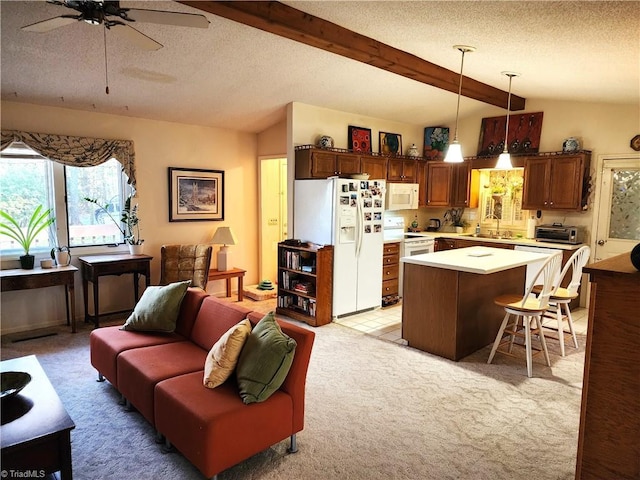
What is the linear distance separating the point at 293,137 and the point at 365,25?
6.32ft

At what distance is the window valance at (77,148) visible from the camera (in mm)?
4234

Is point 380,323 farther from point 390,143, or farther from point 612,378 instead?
point 612,378

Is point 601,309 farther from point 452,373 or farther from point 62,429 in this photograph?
point 62,429

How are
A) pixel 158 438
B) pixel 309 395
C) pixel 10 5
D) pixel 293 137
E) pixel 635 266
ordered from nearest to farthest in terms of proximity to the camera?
pixel 635 266, pixel 158 438, pixel 10 5, pixel 309 395, pixel 293 137

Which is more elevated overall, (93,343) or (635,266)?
(635,266)

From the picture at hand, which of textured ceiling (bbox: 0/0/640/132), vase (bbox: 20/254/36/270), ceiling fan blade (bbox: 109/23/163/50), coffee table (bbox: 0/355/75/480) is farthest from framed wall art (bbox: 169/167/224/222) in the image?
coffee table (bbox: 0/355/75/480)

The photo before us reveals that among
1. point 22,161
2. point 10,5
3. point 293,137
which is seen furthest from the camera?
point 293,137

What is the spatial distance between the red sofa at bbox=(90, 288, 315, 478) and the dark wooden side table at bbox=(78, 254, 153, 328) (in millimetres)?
1571

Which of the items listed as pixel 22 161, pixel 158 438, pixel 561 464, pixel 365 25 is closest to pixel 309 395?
pixel 158 438

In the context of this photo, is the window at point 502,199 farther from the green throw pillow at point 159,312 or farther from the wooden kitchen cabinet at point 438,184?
the green throw pillow at point 159,312

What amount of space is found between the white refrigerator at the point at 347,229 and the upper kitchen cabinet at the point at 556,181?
7.19 feet

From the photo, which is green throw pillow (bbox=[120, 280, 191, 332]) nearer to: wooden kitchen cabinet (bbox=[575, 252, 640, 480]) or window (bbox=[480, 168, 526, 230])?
wooden kitchen cabinet (bbox=[575, 252, 640, 480])

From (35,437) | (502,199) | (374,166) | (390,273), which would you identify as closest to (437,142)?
(502,199)

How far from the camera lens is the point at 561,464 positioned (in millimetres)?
2361
